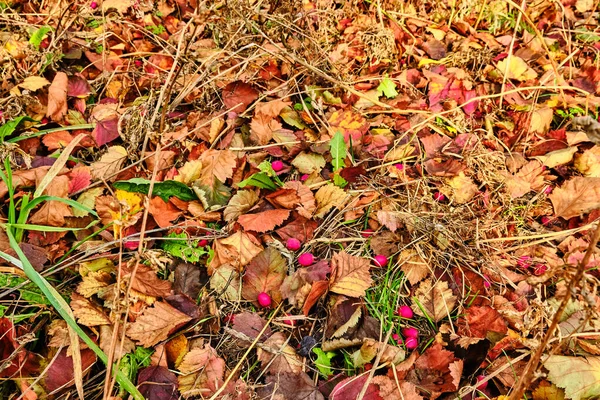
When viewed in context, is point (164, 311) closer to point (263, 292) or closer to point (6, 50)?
point (263, 292)

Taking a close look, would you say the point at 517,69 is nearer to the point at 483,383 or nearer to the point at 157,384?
the point at 483,383

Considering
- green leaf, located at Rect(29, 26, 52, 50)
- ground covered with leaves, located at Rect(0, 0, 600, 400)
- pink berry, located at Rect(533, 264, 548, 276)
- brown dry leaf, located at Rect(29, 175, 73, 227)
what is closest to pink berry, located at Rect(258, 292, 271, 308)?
ground covered with leaves, located at Rect(0, 0, 600, 400)

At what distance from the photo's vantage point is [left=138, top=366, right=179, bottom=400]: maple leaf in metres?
1.32

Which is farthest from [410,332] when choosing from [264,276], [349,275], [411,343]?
[264,276]

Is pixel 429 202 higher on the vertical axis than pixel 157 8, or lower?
lower

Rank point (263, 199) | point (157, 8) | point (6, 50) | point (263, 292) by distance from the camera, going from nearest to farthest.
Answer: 1. point (263, 292)
2. point (263, 199)
3. point (6, 50)
4. point (157, 8)

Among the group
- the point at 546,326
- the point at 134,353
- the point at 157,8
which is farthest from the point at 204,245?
the point at 157,8

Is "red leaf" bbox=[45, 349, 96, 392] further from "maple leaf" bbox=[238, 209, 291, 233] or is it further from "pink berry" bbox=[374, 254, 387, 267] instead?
"pink berry" bbox=[374, 254, 387, 267]

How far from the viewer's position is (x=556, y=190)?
1842 mm

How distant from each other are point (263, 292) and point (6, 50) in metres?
1.55

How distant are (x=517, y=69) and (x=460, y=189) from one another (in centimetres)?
88

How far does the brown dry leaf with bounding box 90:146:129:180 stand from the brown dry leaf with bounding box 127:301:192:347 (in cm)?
59

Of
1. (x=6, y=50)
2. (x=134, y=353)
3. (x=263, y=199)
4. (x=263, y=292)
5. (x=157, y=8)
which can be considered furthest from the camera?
(x=157, y=8)

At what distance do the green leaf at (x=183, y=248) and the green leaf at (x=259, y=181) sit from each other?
272 mm
